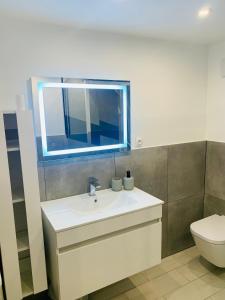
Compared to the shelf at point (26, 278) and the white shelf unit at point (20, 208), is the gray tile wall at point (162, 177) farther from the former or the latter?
the shelf at point (26, 278)

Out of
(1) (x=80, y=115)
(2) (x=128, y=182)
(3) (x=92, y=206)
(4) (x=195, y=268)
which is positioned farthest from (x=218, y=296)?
(1) (x=80, y=115)

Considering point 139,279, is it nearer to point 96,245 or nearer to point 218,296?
point 218,296

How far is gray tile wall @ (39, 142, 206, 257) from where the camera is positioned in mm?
1824

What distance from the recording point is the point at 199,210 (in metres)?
2.66

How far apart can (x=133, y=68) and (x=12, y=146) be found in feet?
3.98

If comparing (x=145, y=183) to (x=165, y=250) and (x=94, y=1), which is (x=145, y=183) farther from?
(x=94, y=1)

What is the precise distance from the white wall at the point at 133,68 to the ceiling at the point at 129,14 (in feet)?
0.33

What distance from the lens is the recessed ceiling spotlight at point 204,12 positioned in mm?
1499

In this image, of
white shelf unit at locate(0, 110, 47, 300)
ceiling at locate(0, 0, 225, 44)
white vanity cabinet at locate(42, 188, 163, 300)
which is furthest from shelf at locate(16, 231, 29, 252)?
ceiling at locate(0, 0, 225, 44)

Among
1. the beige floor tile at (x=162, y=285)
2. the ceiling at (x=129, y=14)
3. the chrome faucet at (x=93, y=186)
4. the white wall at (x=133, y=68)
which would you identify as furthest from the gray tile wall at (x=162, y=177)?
the ceiling at (x=129, y=14)

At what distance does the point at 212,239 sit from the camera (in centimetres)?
205

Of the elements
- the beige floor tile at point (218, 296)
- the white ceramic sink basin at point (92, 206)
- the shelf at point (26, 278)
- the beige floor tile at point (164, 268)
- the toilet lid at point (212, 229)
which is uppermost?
the white ceramic sink basin at point (92, 206)

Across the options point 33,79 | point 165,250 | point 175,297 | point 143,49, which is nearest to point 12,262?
point 33,79

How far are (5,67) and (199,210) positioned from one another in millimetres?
2408
